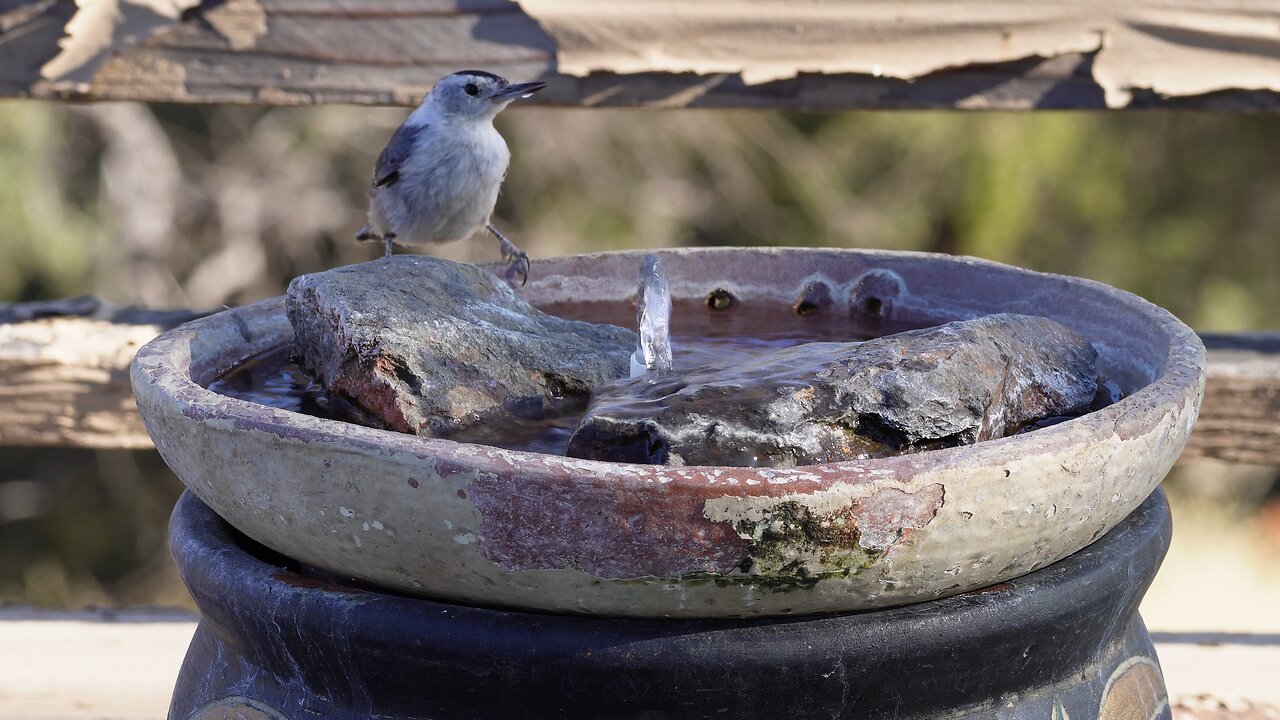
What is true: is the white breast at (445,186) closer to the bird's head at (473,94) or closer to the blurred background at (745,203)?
the bird's head at (473,94)

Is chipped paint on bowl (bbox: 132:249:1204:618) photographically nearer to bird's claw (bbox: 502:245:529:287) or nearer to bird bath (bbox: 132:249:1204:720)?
bird bath (bbox: 132:249:1204:720)

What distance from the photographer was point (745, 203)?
6.98 meters

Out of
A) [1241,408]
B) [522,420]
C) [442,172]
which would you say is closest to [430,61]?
[442,172]

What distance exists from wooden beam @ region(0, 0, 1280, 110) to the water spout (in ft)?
3.15

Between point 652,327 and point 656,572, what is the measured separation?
0.64 m

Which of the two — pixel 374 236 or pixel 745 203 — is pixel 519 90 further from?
pixel 745 203

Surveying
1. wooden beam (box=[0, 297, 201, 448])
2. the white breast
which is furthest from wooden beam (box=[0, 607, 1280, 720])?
the white breast

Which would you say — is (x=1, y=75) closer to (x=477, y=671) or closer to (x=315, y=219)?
(x=477, y=671)

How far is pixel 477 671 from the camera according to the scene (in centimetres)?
122

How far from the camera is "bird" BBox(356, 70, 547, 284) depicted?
3.03 metres

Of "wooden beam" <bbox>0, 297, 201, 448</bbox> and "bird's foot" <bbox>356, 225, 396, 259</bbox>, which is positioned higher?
"bird's foot" <bbox>356, 225, 396, 259</bbox>

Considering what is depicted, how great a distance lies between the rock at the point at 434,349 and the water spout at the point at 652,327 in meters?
0.05

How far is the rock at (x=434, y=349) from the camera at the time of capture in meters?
1.55

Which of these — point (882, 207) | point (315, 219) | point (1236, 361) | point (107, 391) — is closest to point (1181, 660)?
point (1236, 361)
